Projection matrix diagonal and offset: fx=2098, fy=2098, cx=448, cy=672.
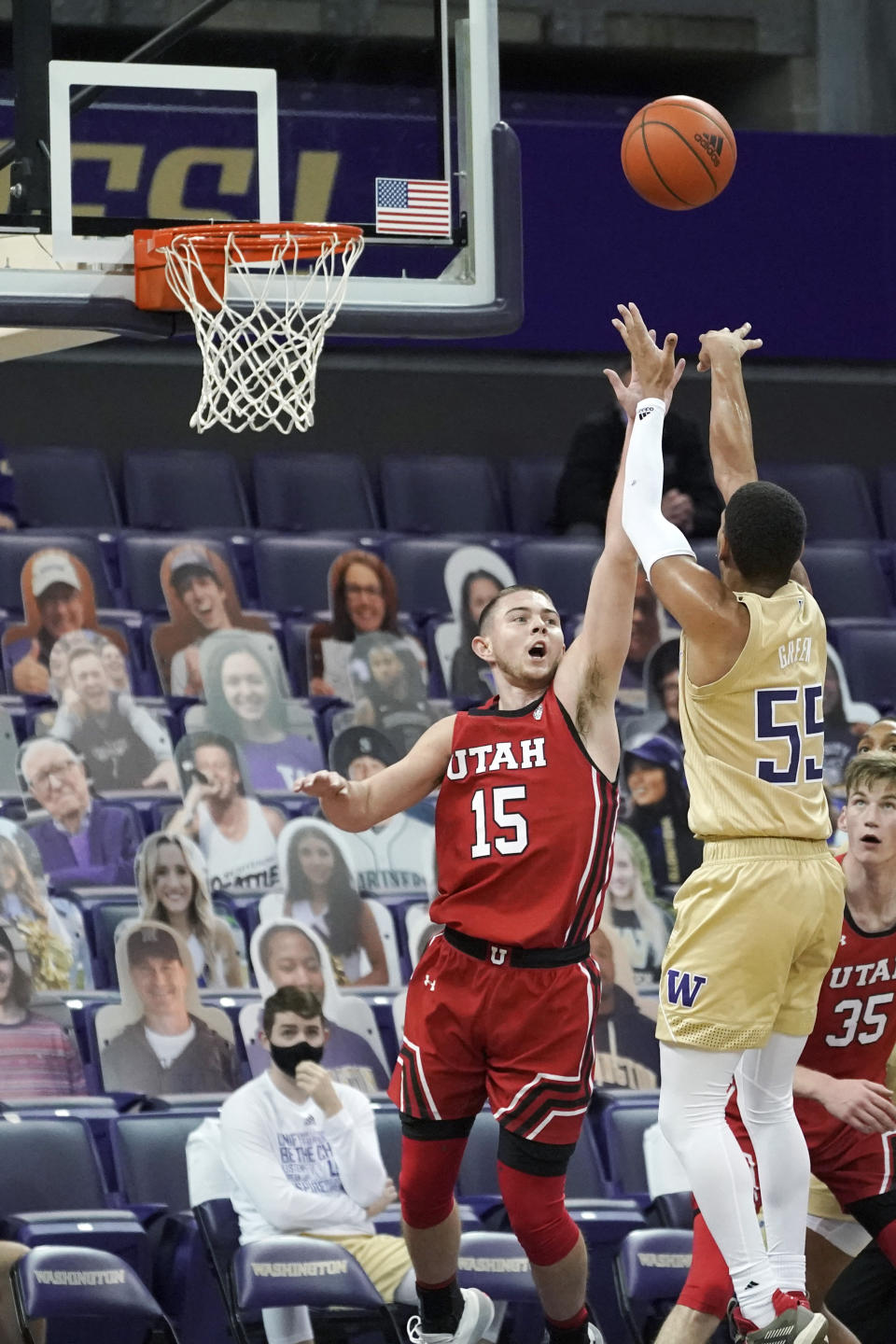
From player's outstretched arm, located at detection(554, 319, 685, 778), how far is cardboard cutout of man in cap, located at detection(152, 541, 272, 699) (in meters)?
4.22

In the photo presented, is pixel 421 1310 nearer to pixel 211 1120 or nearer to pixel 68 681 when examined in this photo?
pixel 211 1120

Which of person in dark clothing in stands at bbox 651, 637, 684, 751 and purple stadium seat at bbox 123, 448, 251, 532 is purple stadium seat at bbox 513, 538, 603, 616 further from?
purple stadium seat at bbox 123, 448, 251, 532

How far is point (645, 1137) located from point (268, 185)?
11.4 feet

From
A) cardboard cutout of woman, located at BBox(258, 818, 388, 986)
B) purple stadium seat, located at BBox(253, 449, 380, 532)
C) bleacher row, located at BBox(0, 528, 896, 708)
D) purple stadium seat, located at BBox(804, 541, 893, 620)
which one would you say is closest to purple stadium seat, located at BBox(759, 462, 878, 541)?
purple stadium seat, located at BBox(804, 541, 893, 620)

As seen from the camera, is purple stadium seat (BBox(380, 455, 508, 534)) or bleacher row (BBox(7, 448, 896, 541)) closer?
bleacher row (BBox(7, 448, 896, 541))

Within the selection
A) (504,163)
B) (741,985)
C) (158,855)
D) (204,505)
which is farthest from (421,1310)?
(204,505)

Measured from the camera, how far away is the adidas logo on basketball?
230 inches

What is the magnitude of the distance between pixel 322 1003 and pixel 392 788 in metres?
2.46

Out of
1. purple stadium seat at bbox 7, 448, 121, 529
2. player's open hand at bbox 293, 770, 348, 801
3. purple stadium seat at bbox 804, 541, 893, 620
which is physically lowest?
purple stadium seat at bbox 804, 541, 893, 620

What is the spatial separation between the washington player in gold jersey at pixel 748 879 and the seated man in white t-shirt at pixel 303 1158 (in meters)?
1.98

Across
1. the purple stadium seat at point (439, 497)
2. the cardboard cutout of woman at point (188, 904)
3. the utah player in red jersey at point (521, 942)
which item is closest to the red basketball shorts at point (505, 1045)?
the utah player in red jersey at point (521, 942)

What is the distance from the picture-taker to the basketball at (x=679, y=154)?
5832mm

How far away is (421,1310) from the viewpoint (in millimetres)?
5578

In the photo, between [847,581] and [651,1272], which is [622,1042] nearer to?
[651,1272]
